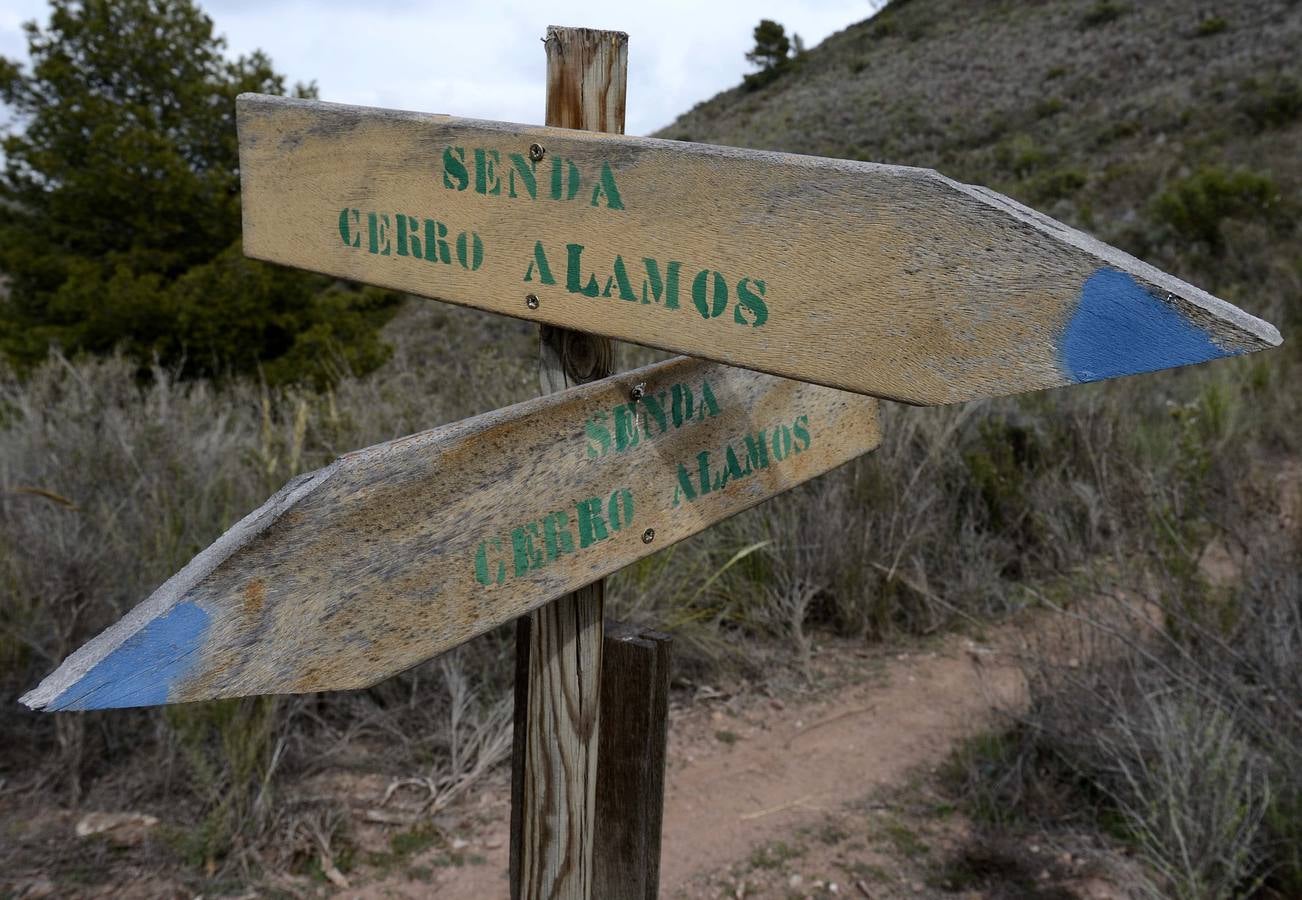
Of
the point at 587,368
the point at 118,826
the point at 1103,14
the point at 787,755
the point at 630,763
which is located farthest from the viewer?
the point at 1103,14

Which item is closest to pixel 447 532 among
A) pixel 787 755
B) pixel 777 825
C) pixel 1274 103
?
pixel 777 825

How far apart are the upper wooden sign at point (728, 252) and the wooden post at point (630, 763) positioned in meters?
0.53

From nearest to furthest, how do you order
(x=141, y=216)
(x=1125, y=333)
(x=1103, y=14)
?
(x=1125, y=333) < (x=141, y=216) < (x=1103, y=14)

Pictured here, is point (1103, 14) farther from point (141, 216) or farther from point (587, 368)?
point (587, 368)

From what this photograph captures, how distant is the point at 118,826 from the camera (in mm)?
2477

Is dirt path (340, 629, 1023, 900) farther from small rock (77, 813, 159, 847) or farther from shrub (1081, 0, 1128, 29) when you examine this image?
shrub (1081, 0, 1128, 29)

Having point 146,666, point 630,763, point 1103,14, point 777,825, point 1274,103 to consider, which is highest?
point 1103,14

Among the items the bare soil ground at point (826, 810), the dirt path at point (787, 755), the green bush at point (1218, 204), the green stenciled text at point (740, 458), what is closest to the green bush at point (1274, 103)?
the green bush at point (1218, 204)

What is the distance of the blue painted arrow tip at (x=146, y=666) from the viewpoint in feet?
2.59

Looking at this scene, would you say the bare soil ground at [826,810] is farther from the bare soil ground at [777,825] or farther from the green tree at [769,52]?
the green tree at [769,52]

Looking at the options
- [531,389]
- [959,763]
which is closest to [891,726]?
[959,763]

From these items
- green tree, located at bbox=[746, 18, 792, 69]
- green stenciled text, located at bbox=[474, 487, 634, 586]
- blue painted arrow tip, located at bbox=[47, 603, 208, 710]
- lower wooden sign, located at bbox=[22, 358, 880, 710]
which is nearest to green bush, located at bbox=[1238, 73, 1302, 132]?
lower wooden sign, located at bbox=[22, 358, 880, 710]

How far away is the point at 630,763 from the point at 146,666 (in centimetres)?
76

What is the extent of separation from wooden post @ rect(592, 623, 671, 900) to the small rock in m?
1.60
